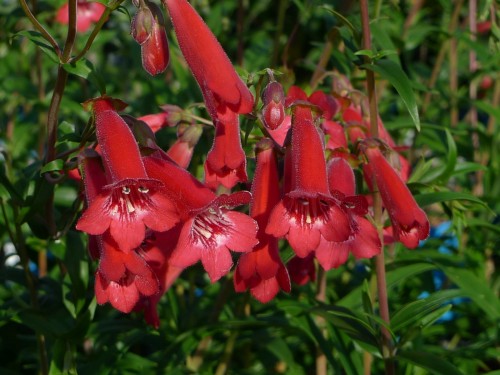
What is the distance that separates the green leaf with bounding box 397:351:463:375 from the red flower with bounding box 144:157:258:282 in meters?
0.55

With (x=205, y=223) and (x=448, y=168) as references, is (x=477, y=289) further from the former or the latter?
(x=205, y=223)

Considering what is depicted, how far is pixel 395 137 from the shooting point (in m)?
3.41

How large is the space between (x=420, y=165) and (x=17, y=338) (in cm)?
147

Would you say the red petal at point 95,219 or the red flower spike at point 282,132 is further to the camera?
the red flower spike at point 282,132

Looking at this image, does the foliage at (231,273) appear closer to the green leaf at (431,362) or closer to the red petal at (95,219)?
the green leaf at (431,362)

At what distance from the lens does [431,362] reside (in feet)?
6.38

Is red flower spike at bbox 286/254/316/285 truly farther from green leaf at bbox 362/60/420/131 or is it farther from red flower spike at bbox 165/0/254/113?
red flower spike at bbox 165/0/254/113

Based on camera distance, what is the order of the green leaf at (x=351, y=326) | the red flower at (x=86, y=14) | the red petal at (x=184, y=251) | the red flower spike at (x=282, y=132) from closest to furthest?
the red petal at (x=184, y=251) → the red flower spike at (x=282, y=132) → the green leaf at (x=351, y=326) → the red flower at (x=86, y=14)

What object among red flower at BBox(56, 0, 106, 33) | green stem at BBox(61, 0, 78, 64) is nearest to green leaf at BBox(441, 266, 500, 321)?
green stem at BBox(61, 0, 78, 64)

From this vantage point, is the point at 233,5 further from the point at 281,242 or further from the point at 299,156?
the point at 299,156

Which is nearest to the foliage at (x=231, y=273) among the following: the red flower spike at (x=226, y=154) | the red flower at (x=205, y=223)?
the red flower spike at (x=226, y=154)

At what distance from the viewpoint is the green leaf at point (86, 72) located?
1.81m

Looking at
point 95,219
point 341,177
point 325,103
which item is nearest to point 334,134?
point 325,103

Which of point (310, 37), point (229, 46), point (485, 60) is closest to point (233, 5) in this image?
point (229, 46)
